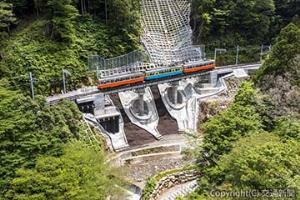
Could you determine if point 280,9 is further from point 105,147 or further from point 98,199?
point 98,199

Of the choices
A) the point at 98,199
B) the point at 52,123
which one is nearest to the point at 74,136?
the point at 52,123

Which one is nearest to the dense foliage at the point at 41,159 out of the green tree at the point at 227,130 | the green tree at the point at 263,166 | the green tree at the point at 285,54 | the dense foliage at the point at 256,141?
the dense foliage at the point at 256,141

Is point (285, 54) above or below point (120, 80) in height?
above

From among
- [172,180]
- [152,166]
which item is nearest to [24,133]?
[172,180]

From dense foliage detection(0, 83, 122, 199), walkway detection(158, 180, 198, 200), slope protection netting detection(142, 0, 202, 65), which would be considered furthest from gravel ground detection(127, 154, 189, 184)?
slope protection netting detection(142, 0, 202, 65)

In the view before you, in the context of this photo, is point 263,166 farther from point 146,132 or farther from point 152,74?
point 152,74

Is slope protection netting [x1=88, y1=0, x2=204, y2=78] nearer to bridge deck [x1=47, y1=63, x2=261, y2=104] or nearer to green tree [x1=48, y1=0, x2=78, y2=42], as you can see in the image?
bridge deck [x1=47, y1=63, x2=261, y2=104]
